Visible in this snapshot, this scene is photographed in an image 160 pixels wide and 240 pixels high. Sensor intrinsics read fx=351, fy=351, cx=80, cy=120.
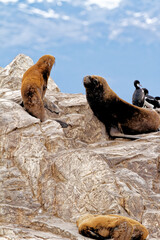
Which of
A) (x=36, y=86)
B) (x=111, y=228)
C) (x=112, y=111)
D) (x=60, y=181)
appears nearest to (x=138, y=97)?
(x=112, y=111)

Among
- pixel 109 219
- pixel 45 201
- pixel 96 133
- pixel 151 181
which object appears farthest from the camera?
pixel 96 133

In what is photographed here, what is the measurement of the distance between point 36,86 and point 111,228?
5.39 metres

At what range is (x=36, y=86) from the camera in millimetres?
9781

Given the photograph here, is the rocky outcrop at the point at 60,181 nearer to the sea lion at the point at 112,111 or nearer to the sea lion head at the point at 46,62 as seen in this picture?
the sea lion at the point at 112,111

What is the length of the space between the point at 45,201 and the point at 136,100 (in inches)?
399

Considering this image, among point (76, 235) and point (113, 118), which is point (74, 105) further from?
point (76, 235)

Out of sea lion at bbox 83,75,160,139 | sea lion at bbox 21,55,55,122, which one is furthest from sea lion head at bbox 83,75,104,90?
sea lion at bbox 21,55,55,122

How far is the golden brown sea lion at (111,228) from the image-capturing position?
17.7 ft

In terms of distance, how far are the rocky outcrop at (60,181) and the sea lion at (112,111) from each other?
180 centimetres

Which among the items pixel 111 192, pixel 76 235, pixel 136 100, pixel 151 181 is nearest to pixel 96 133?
pixel 151 181

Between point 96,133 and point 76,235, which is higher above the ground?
point 96,133

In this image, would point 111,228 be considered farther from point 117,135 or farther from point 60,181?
point 117,135

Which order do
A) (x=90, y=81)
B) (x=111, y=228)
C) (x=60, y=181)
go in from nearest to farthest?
1. (x=111, y=228)
2. (x=60, y=181)
3. (x=90, y=81)

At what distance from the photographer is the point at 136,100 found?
16047 millimetres
